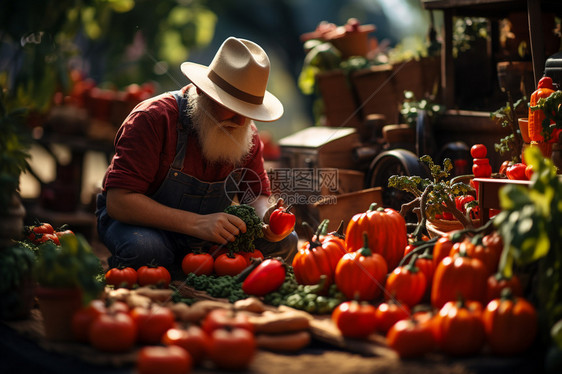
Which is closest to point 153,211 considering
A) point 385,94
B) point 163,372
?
point 163,372

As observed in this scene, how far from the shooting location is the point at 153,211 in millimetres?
3705

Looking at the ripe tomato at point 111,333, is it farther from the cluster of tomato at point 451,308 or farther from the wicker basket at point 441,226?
the wicker basket at point 441,226

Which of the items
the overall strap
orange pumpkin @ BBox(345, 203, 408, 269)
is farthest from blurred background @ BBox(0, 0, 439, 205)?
orange pumpkin @ BBox(345, 203, 408, 269)

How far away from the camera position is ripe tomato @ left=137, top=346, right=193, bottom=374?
2.24m

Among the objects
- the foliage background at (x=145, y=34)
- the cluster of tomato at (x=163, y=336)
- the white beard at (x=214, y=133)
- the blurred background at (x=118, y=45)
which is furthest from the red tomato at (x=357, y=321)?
the foliage background at (x=145, y=34)

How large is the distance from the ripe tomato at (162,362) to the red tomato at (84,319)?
0.40 metres

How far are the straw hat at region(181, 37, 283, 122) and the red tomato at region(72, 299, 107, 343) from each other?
1.46 meters

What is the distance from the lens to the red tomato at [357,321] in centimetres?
265

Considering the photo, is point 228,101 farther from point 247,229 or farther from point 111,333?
point 111,333

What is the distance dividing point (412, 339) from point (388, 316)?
276mm

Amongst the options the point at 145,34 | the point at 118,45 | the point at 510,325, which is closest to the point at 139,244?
the point at 510,325

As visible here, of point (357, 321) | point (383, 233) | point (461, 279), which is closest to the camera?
point (357, 321)

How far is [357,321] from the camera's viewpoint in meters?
2.65

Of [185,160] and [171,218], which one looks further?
[185,160]
